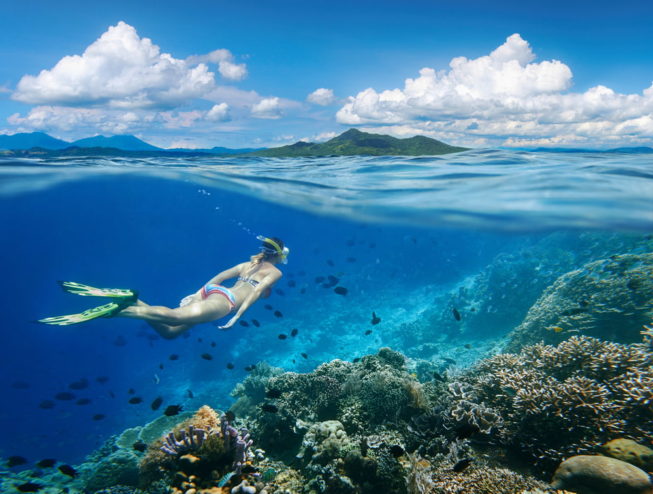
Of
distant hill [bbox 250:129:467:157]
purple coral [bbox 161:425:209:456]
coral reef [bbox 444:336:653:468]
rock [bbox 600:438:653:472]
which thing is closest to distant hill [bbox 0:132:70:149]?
distant hill [bbox 250:129:467:157]

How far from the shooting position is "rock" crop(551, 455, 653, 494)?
3.42 meters

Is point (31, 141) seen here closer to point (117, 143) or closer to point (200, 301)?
point (117, 143)

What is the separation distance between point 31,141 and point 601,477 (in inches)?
1178

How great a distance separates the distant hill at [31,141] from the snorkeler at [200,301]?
18.2 meters

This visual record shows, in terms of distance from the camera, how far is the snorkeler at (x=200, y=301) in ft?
25.1

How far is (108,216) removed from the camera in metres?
32.3

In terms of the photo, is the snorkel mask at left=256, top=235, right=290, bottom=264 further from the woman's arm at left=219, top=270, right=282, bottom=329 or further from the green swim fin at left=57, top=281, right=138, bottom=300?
the green swim fin at left=57, top=281, right=138, bottom=300

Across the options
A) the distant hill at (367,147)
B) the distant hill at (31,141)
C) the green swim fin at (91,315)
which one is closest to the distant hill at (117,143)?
the distant hill at (31,141)

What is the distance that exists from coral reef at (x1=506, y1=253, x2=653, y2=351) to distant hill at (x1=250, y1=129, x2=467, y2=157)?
11.3 meters

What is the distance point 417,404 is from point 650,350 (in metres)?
4.28

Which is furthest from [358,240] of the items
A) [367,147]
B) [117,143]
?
[117,143]

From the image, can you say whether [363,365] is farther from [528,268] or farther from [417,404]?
[528,268]

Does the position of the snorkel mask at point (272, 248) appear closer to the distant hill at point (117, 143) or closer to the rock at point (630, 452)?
the rock at point (630, 452)

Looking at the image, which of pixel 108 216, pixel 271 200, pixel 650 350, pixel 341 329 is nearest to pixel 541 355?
pixel 650 350
